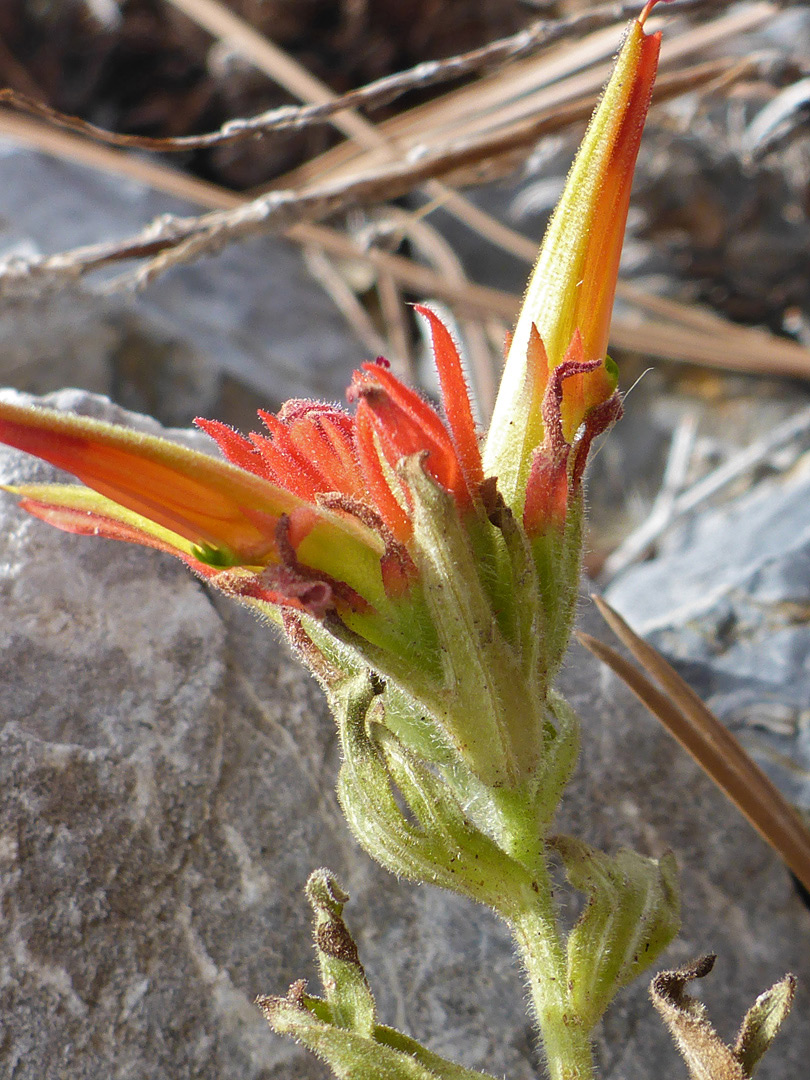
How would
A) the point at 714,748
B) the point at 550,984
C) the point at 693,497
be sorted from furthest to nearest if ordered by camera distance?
the point at 693,497
the point at 714,748
the point at 550,984

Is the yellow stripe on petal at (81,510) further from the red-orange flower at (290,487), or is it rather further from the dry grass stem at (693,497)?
the dry grass stem at (693,497)

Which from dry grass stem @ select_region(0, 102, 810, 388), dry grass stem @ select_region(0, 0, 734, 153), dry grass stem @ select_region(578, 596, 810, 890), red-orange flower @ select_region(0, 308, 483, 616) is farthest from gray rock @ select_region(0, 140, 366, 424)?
red-orange flower @ select_region(0, 308, 483, 616)

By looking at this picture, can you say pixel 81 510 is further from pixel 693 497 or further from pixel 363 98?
pixel 693 497

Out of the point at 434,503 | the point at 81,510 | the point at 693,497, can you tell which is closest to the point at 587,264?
the point at 434,503

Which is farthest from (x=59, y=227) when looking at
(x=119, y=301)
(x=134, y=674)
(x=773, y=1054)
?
(x=773, y=1054)

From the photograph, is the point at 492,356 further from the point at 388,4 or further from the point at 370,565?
the point at 370,565
